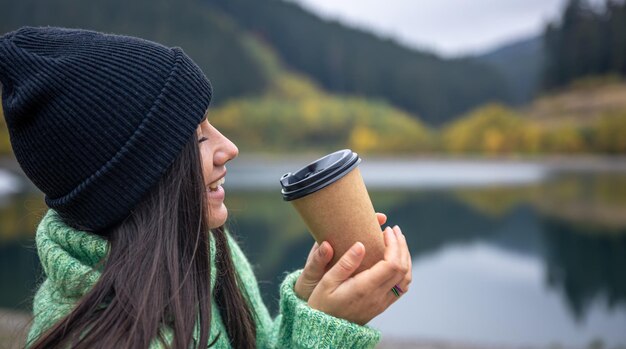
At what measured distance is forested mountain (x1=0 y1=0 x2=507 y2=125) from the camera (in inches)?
2114

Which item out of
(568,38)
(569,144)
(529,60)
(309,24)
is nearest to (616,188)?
(569,144)

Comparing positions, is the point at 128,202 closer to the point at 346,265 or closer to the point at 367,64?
the point at 346,265

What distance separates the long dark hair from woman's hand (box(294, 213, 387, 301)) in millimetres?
231

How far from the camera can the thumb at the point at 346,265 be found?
1.24 meters

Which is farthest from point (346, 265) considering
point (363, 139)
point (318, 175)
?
point (363, 139)

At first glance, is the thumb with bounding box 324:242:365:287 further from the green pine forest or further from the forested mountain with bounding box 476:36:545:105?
the forested mountain with bounding box 476:36:545:105

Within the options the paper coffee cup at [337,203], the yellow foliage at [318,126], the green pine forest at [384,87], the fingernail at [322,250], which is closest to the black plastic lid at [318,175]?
the paper coffee cup at [337,203]

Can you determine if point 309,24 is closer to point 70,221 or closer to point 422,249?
point 422,249

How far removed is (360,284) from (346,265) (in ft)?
0.16

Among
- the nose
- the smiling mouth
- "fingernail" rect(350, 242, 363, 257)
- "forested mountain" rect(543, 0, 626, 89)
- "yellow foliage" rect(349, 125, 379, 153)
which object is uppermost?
the nose

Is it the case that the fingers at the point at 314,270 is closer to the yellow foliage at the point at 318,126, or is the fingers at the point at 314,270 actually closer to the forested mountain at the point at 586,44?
the yellow foliage at the point at 318,126

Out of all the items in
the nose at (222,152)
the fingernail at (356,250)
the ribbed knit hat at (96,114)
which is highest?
the ribbed knit hat at (96,114)

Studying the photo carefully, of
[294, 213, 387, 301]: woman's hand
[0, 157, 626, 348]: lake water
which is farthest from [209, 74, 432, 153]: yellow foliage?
[294, 213, 387, 301]: woman's hand

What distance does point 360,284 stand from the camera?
1243 mm
